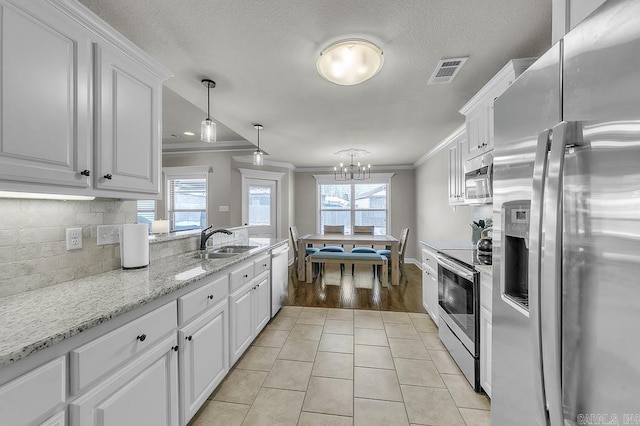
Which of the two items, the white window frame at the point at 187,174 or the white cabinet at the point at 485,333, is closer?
the white cabinet at the point at 485,333

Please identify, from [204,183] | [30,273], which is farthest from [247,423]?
[204,183]

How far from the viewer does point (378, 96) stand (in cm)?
268

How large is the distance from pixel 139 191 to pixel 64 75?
648mm

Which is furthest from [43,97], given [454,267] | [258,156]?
[454,267]

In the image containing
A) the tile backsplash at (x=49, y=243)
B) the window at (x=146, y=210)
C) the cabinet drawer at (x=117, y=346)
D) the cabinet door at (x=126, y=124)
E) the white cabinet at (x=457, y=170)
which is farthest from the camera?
the window at (x=146, y=210)

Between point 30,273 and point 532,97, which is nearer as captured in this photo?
point 532,97

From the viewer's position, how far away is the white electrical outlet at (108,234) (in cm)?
166

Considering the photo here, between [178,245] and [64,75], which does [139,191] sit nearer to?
[64,75]

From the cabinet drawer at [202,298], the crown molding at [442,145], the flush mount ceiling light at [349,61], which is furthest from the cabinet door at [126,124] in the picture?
the crown molding at [442,145]

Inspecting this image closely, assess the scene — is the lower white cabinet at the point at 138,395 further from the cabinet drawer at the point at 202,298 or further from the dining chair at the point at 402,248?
the dining chair at the point at 402,248

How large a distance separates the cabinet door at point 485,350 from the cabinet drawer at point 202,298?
183 cm

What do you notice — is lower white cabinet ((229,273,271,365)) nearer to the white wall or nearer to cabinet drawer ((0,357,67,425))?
cabinet drawer ((0,357,67,425))

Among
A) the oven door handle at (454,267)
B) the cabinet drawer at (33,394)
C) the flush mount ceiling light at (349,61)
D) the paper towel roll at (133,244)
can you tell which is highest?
the flush mount ceiling light at (349,61)

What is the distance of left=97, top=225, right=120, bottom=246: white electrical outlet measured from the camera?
5.46 feet
